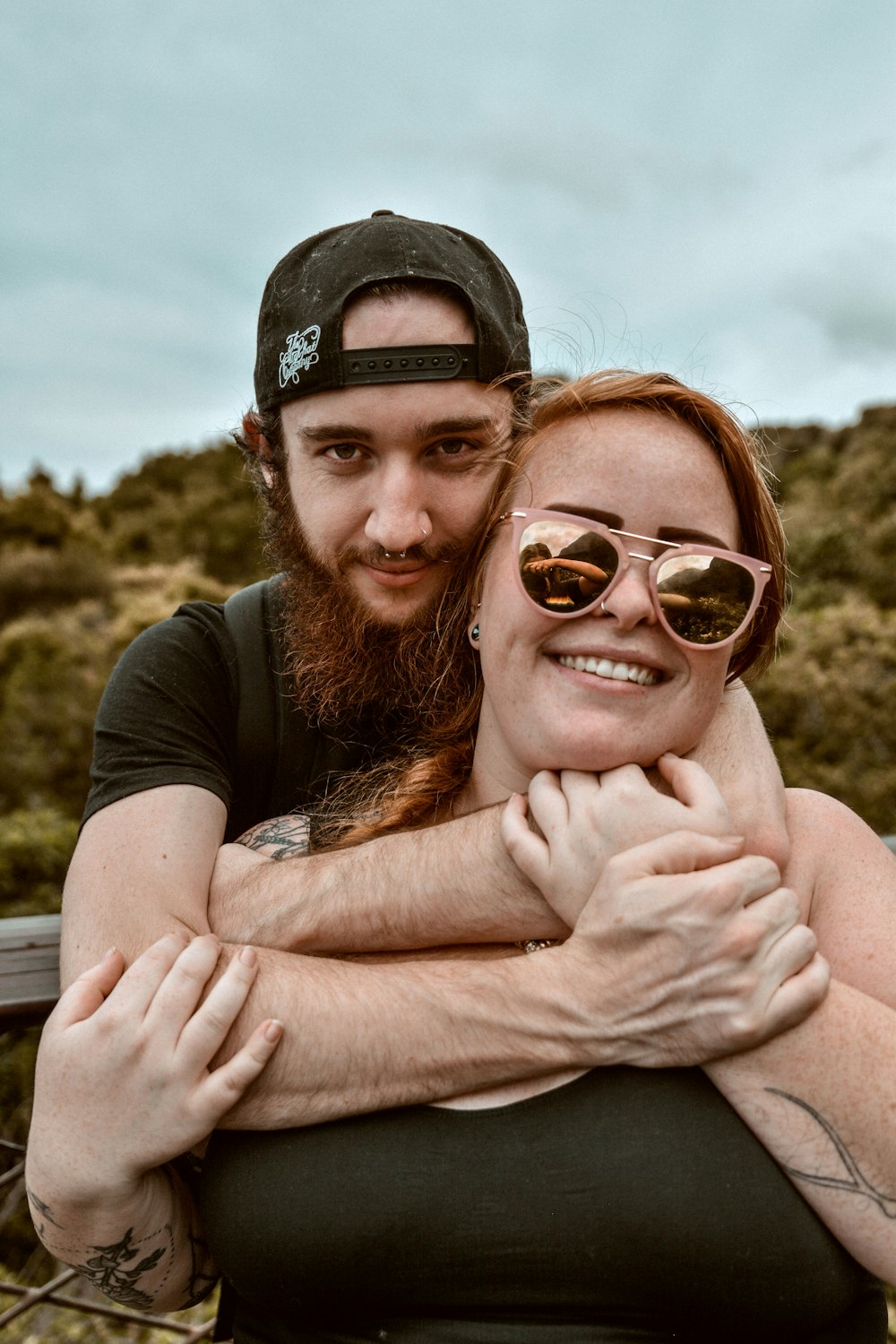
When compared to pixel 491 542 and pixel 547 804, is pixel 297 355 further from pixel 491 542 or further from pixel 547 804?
pixel 547 804

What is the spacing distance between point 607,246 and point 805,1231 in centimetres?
602

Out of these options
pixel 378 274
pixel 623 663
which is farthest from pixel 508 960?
pixel 378 274

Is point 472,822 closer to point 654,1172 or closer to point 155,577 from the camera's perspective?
point 654,1172

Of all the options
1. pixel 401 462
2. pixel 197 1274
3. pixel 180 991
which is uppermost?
pixel 401 462

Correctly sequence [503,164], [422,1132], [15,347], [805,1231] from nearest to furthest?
[805,1231]
[422,1132]
[15,347]
[503,164]

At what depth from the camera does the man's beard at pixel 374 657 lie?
87.2 inches

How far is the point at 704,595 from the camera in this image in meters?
1.67

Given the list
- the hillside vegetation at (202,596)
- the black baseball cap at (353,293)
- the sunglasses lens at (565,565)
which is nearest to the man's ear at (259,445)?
the black baseball cap at (353,293)

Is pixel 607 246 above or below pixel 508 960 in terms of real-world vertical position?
above

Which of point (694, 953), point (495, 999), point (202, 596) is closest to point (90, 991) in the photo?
point (495, 999)

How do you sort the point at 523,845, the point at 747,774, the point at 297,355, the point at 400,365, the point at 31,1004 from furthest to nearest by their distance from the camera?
the point at 297,355
the point at 400,365
the point at 31,1004
the point at 747,774
the point at 523,845

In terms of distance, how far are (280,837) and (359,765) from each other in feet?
1.02

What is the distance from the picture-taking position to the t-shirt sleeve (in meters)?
1.89

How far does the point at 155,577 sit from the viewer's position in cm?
1408
